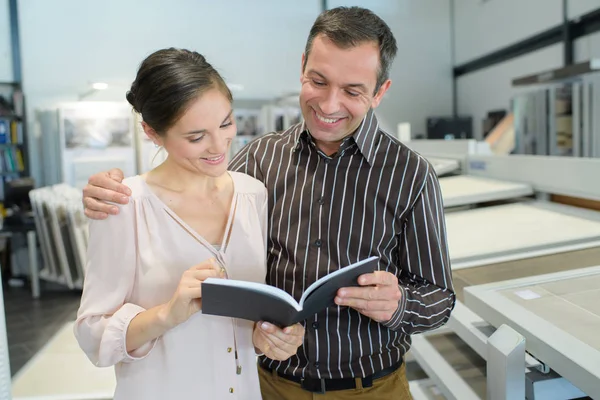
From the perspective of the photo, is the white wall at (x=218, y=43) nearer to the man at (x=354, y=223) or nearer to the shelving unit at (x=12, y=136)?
the shelving unit at (x=12, y=136)

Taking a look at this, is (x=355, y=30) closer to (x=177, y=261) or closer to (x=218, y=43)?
(x=177, y=261)

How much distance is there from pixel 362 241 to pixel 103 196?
2.24 feet

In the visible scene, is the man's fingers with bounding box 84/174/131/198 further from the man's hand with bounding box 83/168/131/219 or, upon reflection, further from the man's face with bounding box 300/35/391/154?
the man's face with bounding box 300/35/391/154

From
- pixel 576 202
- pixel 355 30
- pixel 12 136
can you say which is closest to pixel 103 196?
pixel 355 30

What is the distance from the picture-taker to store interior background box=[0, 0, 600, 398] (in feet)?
27.6

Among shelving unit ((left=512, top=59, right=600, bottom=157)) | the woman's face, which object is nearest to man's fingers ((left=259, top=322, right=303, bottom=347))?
the woman's face

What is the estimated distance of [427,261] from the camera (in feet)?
4.61

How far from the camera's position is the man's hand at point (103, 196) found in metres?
1.16

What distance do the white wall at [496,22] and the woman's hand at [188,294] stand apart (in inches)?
311

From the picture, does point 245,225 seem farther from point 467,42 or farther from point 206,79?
point 467,42

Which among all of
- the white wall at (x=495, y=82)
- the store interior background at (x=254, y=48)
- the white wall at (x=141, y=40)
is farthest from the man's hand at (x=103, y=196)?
the white wall at (x=495, y=82)

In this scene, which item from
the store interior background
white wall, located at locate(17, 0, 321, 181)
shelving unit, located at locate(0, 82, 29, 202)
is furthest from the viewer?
white wall, located at locate(17, 0, 321, 181)

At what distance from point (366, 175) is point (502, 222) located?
1.32 meters

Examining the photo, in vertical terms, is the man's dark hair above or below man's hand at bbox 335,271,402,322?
above
